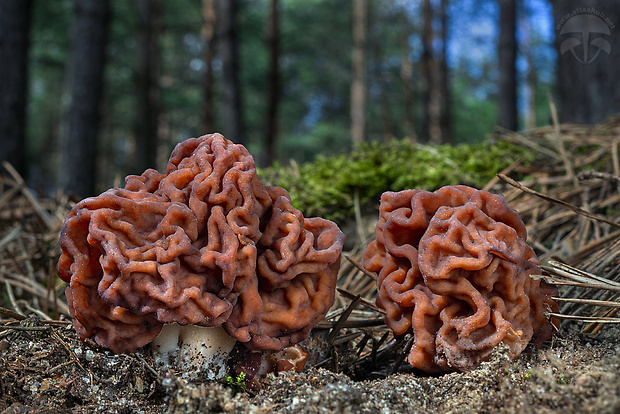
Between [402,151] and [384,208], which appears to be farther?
[402,151]

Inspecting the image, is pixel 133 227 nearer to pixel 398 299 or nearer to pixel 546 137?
pixel 398 299

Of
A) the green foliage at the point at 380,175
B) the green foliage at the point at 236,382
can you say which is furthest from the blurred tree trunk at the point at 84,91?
the green foliage at the point at 236,382

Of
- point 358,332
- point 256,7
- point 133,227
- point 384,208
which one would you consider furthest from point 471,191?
point 256,7

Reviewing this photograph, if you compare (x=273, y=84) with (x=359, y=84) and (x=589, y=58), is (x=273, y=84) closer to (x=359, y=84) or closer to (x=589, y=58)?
(x=359, y=84)

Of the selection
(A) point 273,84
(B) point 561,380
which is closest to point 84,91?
(A) point 273,84

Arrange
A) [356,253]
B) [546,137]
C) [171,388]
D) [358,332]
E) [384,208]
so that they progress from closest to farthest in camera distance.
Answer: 1. [171,388]
2. [384,208]
3. [358,332]
4. [356,253]
5. [546,137]

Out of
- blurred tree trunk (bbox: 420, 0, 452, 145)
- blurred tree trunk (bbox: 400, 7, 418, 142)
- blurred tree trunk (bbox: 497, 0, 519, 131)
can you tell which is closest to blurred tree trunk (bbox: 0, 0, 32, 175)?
blurred tree trunk (bbox: 497, 0, 519, 131)
